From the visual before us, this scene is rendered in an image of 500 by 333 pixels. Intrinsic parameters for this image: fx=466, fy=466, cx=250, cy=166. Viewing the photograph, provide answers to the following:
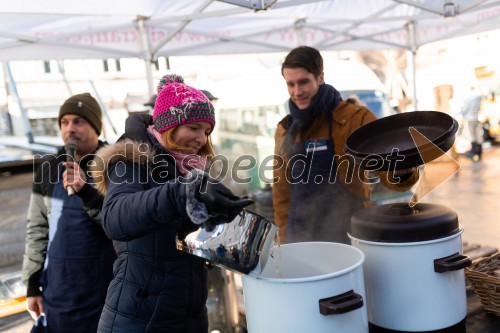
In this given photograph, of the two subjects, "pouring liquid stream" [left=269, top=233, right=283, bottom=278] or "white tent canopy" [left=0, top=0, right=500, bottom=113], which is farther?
"white tent canopy" [left=0, top=0, right=500, bottom=113]

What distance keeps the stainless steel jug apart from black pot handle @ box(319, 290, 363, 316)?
0.14 meters

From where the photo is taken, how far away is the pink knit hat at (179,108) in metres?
1.10

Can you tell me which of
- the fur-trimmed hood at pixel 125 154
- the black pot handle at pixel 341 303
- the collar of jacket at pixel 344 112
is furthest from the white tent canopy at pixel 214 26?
the black pot handle at pixel 341 303

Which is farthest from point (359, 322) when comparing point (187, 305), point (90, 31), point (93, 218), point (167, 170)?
point (90, 31)

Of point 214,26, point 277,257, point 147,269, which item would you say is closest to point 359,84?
point 214,26

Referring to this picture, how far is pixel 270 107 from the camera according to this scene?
6.47m

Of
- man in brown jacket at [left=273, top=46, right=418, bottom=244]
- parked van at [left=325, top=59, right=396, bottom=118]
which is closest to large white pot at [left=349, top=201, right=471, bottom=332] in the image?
man in brown jacket at [left=273, top=46, right=418, bottom=244]

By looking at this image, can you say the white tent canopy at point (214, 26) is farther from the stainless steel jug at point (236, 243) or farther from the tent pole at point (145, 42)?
the stainless steel jug at point (236, 243)

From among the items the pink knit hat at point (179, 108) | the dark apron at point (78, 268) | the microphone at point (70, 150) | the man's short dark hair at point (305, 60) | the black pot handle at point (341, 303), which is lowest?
the dark apron at point (78, 268)

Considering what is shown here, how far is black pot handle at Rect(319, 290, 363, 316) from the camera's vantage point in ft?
2.78

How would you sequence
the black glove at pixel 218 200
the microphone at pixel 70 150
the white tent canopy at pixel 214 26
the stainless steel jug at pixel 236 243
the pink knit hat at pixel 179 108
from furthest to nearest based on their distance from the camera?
the white tent canopy at pixel 214 26 < the microphone at pixel 70 150 < the pink knit hat at pixel 179 108 < the stainless steel jug at pixel 236 243 < the black glove at pixel 218 200

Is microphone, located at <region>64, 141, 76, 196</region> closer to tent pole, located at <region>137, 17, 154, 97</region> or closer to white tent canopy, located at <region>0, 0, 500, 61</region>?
white tent canopy, located at <region>0, 0, 500, 61</region>

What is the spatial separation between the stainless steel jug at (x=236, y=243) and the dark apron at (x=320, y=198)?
0.92 meters

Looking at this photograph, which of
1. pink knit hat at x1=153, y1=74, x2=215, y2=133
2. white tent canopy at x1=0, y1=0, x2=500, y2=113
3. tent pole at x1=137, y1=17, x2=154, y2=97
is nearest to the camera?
pink knit hat at x1=153, y1=74, x2=215, y2=133
